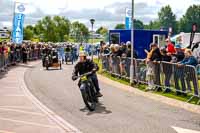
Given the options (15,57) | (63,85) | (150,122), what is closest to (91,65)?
(150,122)

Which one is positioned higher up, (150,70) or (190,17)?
(190,17)

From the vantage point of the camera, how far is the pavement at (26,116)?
38.8ft

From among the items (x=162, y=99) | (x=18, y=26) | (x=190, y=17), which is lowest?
(x=162, y=99)

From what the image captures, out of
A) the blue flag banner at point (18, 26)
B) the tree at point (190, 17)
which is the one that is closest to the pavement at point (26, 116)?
the blue flag banner at point (18, 26)

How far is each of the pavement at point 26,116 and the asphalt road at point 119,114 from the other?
315mm

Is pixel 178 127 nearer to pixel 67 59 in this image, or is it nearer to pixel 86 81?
pixel 86 81

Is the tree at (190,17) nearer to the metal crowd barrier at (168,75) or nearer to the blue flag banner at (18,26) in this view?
the blue flag banner at (18,26)

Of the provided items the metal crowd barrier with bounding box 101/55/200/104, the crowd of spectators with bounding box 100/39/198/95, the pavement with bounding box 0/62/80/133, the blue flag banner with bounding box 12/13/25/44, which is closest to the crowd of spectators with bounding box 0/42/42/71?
the blue flag banner with bounding box 12/13/25/44

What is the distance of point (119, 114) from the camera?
1411cm

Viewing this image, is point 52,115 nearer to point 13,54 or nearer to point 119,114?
point 119,114

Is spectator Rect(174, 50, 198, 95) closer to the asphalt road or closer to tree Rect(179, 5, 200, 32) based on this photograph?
the asphalt road

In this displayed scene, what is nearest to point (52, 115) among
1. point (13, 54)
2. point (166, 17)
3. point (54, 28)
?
point (13, 54)

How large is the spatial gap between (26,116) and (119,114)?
2.54 metres

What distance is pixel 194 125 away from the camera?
1238 centimetres
